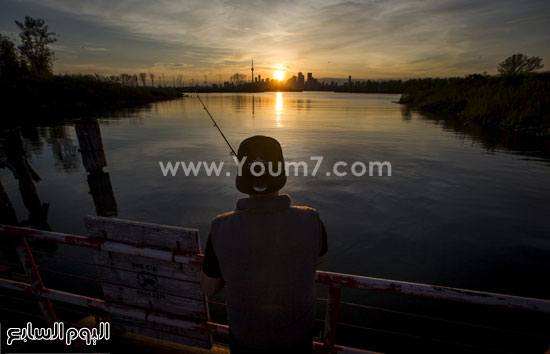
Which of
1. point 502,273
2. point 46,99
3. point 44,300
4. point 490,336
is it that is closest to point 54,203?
point 44,300

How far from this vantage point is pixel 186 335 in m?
2.88

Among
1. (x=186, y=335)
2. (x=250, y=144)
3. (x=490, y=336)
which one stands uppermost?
(x=250, y=144)

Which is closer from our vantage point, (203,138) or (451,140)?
(451,140)

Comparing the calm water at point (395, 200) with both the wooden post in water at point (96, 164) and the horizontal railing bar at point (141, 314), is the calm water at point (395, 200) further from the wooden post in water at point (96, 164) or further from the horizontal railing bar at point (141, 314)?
the horizontal railing bar at point (141, 314)

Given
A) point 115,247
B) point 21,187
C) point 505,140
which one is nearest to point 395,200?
point 115,247

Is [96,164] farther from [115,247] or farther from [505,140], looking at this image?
[505,140]

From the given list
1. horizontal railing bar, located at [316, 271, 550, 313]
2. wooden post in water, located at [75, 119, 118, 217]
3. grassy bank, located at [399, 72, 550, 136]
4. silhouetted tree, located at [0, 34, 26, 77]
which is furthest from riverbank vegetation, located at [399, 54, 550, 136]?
silhouetted tree, located at [0, 34, 26, 77]

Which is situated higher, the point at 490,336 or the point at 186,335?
the point at 186,335

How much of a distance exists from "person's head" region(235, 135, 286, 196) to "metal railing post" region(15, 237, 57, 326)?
2935 millimetres

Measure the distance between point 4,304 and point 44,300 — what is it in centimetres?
214

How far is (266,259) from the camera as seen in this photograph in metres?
1.45

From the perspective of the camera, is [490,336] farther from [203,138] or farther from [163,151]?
[203,138]

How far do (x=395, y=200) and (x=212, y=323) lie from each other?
1045 centimetres

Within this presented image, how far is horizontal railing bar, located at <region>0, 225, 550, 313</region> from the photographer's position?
1803 millimetres
